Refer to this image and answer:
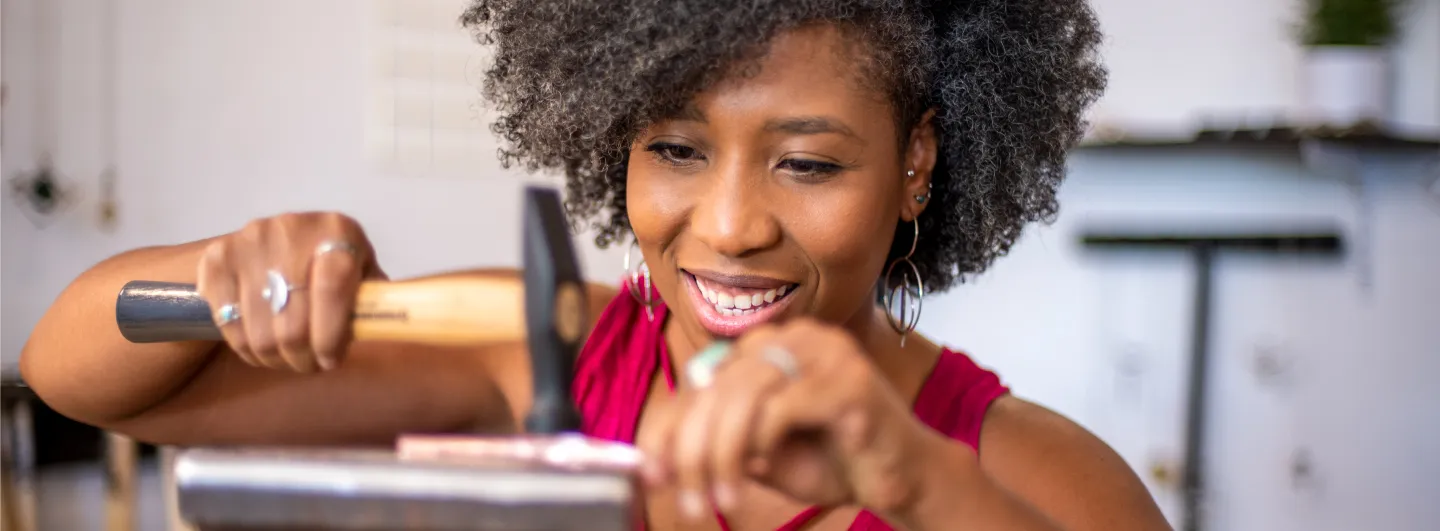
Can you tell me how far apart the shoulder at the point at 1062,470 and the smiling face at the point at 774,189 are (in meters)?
0.25

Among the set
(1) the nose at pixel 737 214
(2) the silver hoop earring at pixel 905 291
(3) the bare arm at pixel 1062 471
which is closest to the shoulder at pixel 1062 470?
(3) the bare arm at pixel 1062 471

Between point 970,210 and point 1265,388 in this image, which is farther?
point 1265,388

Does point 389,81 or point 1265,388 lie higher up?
point 389,81

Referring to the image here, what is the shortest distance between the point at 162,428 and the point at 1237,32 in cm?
362

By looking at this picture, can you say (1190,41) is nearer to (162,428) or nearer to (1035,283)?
(1035,283)

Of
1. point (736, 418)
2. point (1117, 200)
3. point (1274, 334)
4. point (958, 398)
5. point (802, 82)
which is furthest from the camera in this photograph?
point (1117, 200)

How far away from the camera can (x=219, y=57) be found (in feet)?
12.4

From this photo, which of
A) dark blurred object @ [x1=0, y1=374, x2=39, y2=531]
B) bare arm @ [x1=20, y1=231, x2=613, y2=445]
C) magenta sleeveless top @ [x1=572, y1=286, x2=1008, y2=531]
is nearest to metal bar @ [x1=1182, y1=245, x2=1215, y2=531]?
magenta sleeveless top @ [x1=572, y1=286, x2=1008, y2=531]

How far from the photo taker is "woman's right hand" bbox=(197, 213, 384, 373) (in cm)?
99

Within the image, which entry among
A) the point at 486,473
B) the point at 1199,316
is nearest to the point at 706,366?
the point at 486,473

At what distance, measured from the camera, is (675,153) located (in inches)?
45.5

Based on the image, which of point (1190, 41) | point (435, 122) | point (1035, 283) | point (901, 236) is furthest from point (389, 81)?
point (901, 236)

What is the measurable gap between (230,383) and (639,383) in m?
0.46

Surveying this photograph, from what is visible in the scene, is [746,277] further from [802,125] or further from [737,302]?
[802,125]
